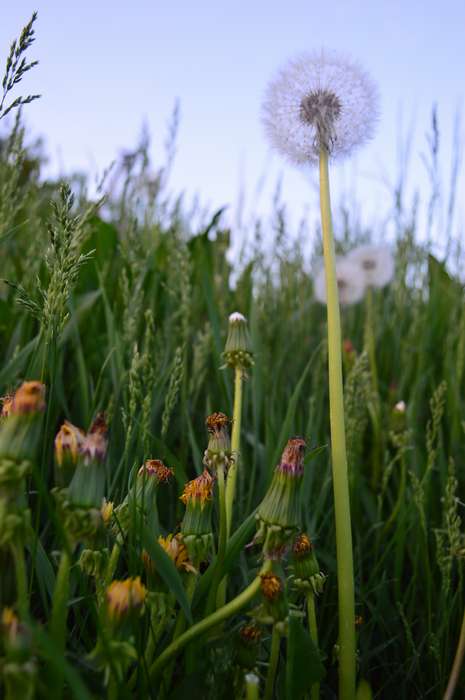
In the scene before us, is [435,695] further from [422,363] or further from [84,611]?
[422,363]

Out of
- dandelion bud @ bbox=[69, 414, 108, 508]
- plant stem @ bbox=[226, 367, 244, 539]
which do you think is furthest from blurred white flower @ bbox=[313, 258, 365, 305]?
dandelion bud @ bbox=[69, 414, 108, 508]

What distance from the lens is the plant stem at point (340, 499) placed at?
0.79 meters

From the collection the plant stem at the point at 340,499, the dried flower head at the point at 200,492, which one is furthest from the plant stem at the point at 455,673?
the dried flower head at the point at 200,492

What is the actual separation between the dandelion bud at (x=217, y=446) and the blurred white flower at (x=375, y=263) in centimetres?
171

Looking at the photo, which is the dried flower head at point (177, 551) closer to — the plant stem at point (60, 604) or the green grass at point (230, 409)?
the green grass at point (230, 409)

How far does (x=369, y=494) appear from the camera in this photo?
1.49 m

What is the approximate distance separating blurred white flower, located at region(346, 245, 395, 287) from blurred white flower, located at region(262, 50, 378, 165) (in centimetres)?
149

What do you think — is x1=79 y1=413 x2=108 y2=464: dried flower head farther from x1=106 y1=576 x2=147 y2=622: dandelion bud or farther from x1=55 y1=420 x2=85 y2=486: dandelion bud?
x1=106 y1=576 x2=147 y2=622: dandelion bud

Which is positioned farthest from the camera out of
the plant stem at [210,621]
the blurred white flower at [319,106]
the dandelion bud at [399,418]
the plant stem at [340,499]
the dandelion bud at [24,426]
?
the dandelion bud at [399,418]

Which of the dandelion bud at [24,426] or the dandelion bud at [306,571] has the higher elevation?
the dandelion bud at [24,426]

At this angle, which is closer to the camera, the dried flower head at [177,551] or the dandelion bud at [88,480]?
the dandelion bud at [88,480]

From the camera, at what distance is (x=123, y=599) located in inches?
23.6

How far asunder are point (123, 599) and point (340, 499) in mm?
312

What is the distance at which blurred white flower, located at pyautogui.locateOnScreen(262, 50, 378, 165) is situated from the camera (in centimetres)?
92
